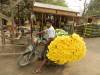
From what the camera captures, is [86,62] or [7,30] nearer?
[86,62]

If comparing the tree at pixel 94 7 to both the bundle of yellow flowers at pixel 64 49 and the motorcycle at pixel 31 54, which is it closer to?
the motorcycle at pixel 31 54

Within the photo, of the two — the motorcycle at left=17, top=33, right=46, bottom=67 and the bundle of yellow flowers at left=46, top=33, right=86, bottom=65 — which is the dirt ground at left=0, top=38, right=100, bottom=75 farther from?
the bundle of yellow flowers at left=46, top=33, right=86, bottom=65

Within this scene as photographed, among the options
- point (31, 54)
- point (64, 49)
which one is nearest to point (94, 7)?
point (31, 54)

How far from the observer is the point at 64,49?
855 cm

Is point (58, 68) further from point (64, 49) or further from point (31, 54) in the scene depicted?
point (31, 54)

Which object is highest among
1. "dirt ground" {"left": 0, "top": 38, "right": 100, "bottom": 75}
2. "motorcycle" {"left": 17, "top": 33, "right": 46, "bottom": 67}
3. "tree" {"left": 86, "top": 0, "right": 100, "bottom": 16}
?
"tree" {"left": 86, "top": 0, "right": 100, "bottom": 16}

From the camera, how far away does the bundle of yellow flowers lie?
8.53 m

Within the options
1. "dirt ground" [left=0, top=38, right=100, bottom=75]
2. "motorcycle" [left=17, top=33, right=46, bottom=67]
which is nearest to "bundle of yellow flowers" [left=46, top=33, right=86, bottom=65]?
"dirt ground" [left=0, top=38, right=100, bottom=75]

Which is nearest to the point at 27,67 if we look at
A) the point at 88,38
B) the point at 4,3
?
the point at 88,38

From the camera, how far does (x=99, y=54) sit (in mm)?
11305

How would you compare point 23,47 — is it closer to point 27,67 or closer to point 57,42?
point 27,67

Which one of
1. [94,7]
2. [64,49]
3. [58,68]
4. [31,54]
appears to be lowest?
[58,68]

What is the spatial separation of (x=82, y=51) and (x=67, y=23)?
3.32 m

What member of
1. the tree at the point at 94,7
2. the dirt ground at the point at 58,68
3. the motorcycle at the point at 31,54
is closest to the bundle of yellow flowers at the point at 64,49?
the dirt ground at the point at 58,68
